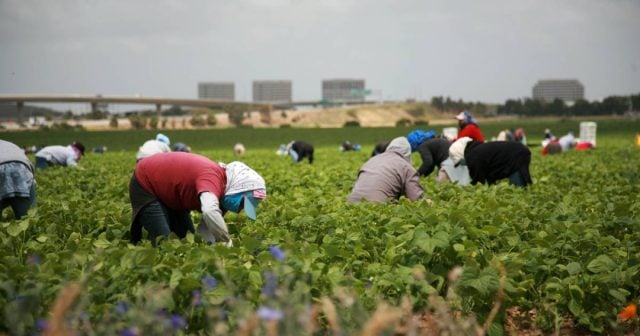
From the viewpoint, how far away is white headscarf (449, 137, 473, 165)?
368 inches

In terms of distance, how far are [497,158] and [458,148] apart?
1.76 feet

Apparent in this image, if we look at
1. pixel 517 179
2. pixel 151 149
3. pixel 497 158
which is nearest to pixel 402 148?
pixel 497 158

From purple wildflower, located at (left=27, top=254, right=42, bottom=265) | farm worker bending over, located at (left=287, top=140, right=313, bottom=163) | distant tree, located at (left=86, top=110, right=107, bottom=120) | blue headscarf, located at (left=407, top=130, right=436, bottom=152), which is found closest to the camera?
purple wildflower, located at (left=27, top=254, right=42, bottom=265)

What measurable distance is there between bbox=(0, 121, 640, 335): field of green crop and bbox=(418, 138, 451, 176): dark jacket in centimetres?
274

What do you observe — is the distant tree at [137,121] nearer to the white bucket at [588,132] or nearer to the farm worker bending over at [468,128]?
the white bucket at [588,132]

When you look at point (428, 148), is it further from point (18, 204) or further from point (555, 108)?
point (555, 108)

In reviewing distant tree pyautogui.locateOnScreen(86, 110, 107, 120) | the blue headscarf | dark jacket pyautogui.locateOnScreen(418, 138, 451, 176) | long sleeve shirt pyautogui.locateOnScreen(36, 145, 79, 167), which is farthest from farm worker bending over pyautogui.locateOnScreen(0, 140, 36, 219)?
distant tree pyautogui.locateOnScreen(86, 110, 107, 120)

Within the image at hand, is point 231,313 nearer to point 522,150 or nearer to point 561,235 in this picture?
point 561,235

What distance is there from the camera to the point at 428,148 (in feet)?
31.7

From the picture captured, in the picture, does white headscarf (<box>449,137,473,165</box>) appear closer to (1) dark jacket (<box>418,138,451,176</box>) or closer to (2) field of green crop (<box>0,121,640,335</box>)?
(1) dark jacket (<box>418,138,451,176</box>)

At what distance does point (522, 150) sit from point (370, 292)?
6.16 metres

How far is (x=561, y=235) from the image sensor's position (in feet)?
15.9

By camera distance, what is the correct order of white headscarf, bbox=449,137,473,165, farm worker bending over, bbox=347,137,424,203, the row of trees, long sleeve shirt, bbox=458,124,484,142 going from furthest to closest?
the row of trees < long sleeve shirt, bbox=458,124,484,142 < white headscarf, bbox=449,137,473,165 < farm worker bending over, bbox=347,137,424,203

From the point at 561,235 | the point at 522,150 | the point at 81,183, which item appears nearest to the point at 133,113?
the point at 81,183
